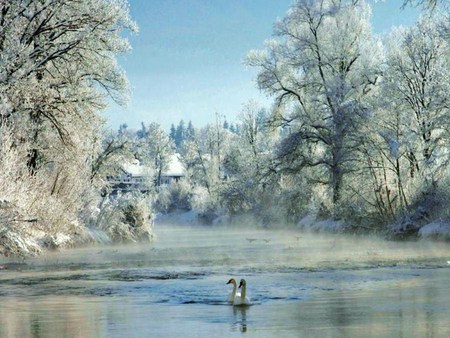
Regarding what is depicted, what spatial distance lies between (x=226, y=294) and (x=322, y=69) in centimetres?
3243

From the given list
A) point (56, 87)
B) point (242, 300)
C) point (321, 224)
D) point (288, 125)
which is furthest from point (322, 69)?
point (242, 300)

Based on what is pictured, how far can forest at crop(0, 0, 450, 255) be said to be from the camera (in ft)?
88.6

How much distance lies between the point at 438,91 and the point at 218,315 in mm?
26361

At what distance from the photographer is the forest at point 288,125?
1064 inches

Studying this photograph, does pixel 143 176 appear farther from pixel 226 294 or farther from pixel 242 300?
pixel 242 300

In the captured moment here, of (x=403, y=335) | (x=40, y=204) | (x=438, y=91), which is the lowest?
(x=403, y=335)

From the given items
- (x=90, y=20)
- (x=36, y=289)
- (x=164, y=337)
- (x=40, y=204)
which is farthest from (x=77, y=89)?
(x=164, y=337)

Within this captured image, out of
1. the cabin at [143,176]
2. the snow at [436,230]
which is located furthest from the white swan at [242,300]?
the cabin at [143,176]

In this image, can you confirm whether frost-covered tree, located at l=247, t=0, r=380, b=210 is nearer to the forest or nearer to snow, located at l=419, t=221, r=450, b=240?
the forest

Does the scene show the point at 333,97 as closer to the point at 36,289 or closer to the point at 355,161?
the point at 355,161

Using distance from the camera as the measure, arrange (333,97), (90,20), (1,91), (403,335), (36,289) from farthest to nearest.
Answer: (333,97), (90,20), (1,91), (36,289), (403,335)

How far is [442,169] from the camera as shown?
34.3 metres

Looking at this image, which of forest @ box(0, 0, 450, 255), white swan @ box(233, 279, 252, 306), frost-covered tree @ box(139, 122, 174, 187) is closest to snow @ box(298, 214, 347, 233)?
forest @ box(0, 0, 450, 255)

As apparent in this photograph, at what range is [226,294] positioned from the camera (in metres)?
16.2
